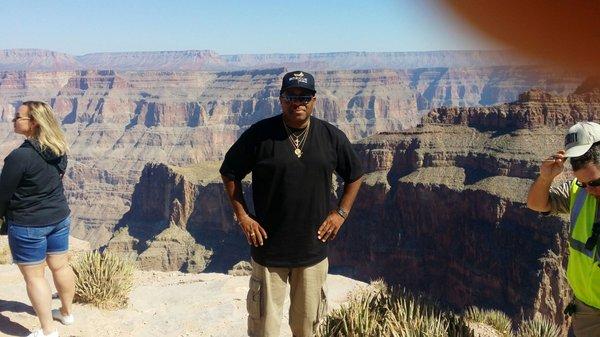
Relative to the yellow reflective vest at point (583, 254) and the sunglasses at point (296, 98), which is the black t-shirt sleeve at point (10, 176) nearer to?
the sunglasses at point (296, 98)

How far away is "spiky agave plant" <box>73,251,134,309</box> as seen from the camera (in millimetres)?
6711

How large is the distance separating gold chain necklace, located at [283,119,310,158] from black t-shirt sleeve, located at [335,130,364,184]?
0.29 m

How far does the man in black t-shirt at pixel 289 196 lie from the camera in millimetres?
3836

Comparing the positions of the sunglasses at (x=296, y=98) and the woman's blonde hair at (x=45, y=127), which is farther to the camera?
the woman's blonde hair at (x=45, y=127)

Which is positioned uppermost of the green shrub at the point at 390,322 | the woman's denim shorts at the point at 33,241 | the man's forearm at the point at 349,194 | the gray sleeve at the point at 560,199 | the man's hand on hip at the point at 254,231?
the gray sleeve at the point at 560,199

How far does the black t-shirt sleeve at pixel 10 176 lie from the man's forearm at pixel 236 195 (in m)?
1.93

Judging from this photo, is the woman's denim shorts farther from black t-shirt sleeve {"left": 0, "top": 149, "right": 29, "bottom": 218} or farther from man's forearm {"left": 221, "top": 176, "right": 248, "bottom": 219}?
man's forearm {"left": 221, "top": 176, "right": 248, "bottom": 219}

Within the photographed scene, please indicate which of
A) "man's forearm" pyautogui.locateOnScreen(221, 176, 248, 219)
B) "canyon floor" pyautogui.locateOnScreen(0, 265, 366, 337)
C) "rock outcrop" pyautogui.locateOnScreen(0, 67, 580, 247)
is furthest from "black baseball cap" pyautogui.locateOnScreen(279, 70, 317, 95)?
"rock outcrop" pyautogui.locateOnScreen(0, 67, 580, 247)

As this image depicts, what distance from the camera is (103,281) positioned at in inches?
269

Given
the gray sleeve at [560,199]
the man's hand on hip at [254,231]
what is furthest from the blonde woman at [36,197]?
the gray sleeve at [560,199]

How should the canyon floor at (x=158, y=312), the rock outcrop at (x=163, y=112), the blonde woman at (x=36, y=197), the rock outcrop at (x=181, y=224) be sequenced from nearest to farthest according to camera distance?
the blonde woman at (x=36, y=197)
the canyon floor at (x=158, y=312)
the rock outcrop at (x=181, y=224)
the rock outcrop at (x=163, y=112)

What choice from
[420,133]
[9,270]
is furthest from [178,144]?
[9,270]

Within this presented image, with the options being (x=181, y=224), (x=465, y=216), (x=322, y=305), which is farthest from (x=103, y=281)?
(x=181, y=224)

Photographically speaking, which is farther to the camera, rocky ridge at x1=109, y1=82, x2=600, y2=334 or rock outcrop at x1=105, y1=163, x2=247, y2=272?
rock outcrop at x1=105, y1=163, x2=247, y2=272
